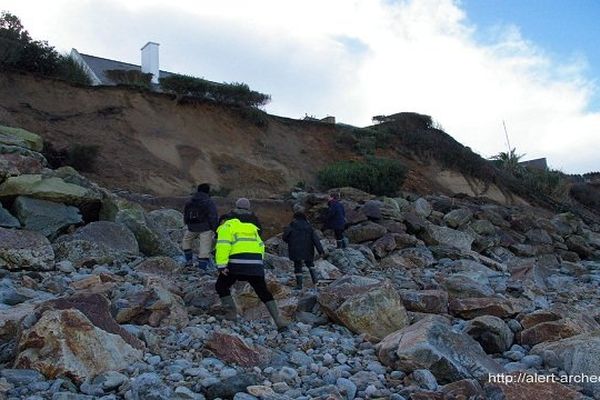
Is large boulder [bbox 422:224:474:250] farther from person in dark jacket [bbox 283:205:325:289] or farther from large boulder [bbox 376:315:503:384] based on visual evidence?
large boulder [bbox 376:315:503:384]

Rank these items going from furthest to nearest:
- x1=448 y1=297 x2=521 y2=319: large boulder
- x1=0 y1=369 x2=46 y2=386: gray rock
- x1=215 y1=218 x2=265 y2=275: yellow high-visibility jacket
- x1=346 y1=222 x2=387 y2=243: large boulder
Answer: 1. x1=346 y1=222 x2=387 y2=243: large boulder
2. x1=448 y1=297 x2=521 y2=319: large boulder
3. x1=215 y1=218 x2=265 y2=275: yellow high-visibility jacket
4. x1=0 y1=369 x2=46 y2=386: gray rock

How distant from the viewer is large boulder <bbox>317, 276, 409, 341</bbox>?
743 cm

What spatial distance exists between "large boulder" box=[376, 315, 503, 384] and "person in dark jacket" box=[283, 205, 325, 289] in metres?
3.72

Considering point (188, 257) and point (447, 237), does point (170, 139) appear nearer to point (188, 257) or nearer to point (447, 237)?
point (447, 237)

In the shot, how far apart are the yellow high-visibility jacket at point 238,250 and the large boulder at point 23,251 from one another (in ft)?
10.3

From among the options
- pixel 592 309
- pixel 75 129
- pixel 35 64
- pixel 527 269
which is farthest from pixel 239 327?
pixel 35 64

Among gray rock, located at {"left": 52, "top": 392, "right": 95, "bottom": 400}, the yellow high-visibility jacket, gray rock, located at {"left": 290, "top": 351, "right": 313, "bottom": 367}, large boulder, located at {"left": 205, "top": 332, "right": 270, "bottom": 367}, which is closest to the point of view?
gray rock, located at {"left": 52, "top": 392, "right": 95, "bottom": 400}

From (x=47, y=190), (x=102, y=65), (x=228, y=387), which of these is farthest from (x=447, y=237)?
(x=102, y=65)

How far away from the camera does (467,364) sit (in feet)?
19.7

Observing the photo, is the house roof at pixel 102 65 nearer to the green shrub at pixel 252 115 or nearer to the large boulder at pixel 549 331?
the green shrub at pixel 252 115

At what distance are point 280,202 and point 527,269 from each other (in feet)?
24.8

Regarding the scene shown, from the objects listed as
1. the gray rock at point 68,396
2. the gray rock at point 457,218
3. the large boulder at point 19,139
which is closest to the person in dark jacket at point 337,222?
the gray rock at point 457,218

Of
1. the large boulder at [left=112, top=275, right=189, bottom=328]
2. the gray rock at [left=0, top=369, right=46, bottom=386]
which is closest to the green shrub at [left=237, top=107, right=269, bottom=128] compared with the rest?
the large boulder at [left=112, top=275, right=189, bottom=328]

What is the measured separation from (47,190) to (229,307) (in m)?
5.44
